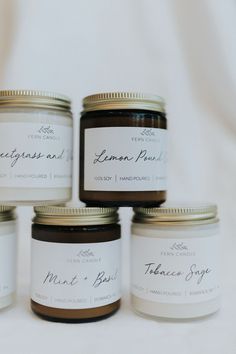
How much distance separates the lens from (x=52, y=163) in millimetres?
840

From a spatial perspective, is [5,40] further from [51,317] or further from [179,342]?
[179,342]

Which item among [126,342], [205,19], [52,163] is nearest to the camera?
[126,342]

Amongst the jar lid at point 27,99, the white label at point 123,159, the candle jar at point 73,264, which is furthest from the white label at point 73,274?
the jar lid at point 27,99

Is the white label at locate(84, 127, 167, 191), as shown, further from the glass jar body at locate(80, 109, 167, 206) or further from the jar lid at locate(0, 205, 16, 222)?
the jar lid at locate(0, 205, 16, 222)

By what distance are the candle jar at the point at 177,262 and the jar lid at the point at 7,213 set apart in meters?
0.24

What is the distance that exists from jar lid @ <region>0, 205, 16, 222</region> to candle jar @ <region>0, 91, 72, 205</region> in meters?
0.02

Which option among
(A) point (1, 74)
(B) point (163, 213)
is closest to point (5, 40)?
(A) point (1, 74)

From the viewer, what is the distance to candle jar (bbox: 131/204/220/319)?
79 centimetres

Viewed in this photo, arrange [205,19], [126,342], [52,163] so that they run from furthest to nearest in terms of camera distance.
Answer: [205,19] → [52,163] → [126,342]

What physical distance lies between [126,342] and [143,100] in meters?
0.42

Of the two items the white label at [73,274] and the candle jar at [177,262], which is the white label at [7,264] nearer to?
the white label at [73,274]

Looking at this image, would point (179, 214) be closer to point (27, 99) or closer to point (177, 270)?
point (177, 270)

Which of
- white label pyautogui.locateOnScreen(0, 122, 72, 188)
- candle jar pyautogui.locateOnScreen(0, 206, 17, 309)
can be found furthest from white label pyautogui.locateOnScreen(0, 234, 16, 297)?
white label pyautogui.locateOnScreen(0, 122, 72, 188)

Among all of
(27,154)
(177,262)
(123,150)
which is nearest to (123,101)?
(123,150)
